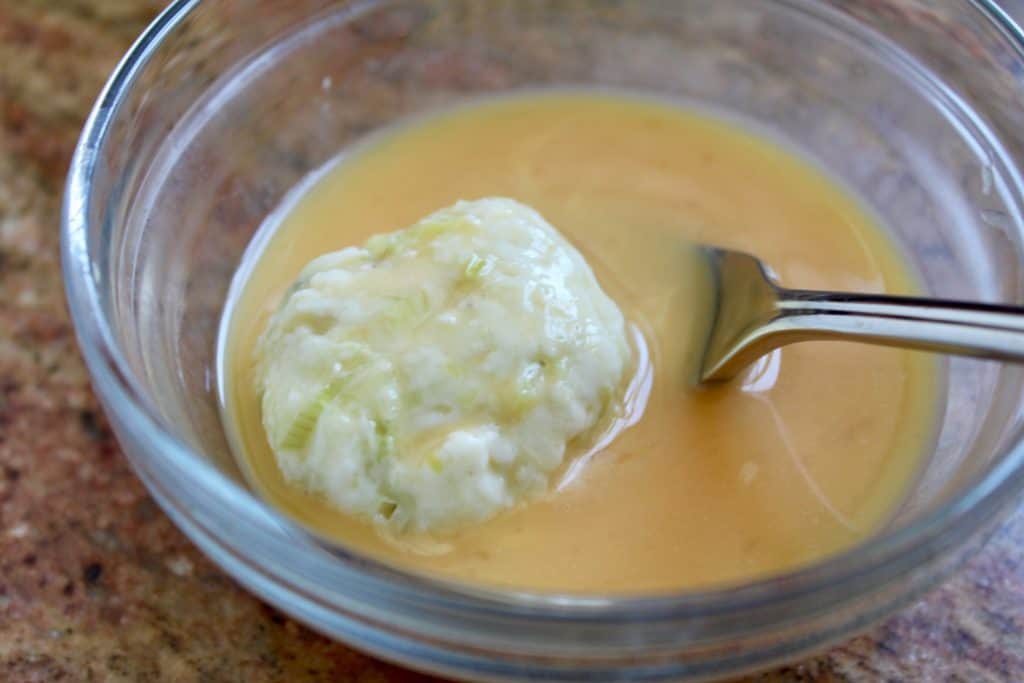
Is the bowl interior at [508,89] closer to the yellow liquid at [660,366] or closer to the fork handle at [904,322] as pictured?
the yellow liquid at [660,366]

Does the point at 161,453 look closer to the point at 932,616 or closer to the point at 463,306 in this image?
the point at 463,306

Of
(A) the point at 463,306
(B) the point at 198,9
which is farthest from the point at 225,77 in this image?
(A) the point at 463,306

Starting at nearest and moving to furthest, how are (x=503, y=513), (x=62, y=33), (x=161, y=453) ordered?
(x=161, y=453) → (x=503, y=513) → (x=62, y=33)

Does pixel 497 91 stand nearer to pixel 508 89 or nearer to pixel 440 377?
pixel 508 89

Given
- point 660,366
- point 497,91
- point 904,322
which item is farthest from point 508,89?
point 904,322

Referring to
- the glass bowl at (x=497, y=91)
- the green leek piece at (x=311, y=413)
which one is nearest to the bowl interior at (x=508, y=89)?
the glass bowl at (x=497, y=91)
